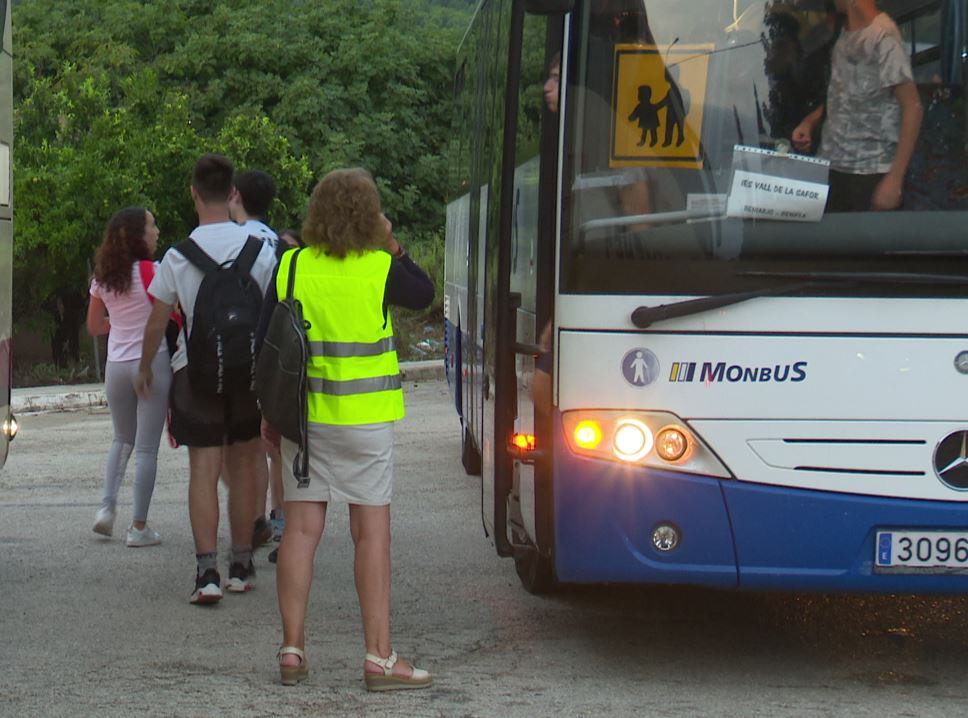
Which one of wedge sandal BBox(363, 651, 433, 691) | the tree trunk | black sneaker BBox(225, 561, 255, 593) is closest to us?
wedge sandal BBox(363, 651, 433, 691)

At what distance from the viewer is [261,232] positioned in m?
7.25

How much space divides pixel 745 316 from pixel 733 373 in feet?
0.62

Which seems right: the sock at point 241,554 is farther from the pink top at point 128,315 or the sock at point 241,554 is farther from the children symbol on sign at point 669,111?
the children symbol on sign at point 669,111

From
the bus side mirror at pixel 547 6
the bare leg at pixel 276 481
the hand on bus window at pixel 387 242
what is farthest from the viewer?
the bare leg at pixel 276 481

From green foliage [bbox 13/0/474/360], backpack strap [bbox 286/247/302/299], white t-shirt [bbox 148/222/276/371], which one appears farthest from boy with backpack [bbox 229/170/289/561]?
green foliage [bbox 13/0/474/360]

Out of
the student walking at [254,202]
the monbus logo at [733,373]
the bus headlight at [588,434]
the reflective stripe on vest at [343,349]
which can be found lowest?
the bus headlight at [588,434]

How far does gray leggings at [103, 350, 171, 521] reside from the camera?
8.05 m

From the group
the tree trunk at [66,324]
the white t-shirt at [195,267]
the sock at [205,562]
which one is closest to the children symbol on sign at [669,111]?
the white t-shirt at [195,267]

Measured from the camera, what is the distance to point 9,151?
7.24 meters

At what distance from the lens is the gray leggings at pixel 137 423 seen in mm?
8055

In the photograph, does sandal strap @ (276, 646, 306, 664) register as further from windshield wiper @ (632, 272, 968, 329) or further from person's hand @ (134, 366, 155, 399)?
person's hand @ (134, 366, 155, 399)

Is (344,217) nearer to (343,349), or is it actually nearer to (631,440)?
(343,349)

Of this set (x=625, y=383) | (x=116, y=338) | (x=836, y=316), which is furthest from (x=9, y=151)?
(x=836, y=316)

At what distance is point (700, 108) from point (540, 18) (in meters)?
0.69
